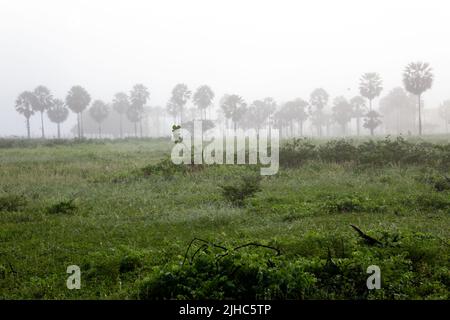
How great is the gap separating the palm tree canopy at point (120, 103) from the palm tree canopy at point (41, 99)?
1903 cm

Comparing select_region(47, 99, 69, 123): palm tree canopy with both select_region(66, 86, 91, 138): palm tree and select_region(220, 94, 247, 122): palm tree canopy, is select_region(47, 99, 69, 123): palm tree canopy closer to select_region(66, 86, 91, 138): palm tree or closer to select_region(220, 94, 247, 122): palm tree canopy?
select_region(66, 86, 91, 138): palm tree

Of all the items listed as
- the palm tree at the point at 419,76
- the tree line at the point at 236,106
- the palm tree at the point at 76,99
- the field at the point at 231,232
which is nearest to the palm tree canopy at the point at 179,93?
the tree line at the point at 236,106

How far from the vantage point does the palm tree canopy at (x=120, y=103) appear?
388 ft

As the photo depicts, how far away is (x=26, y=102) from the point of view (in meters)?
105

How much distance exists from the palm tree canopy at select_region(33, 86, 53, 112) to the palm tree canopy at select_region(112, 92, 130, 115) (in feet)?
62.4

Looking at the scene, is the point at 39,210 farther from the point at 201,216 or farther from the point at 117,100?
the point at 117,100

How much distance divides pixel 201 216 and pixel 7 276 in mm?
5737

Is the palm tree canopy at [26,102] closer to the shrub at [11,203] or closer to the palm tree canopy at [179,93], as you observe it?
the palm tree canopy at [179,93]

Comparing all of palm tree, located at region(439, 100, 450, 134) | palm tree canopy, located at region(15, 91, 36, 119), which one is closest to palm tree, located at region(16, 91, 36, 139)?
palm tree canopy, located at region(15, 91, 36, 119)

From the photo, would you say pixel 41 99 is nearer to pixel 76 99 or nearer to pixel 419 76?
pixel 76 99

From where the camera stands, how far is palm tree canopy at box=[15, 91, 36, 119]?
340 ft
